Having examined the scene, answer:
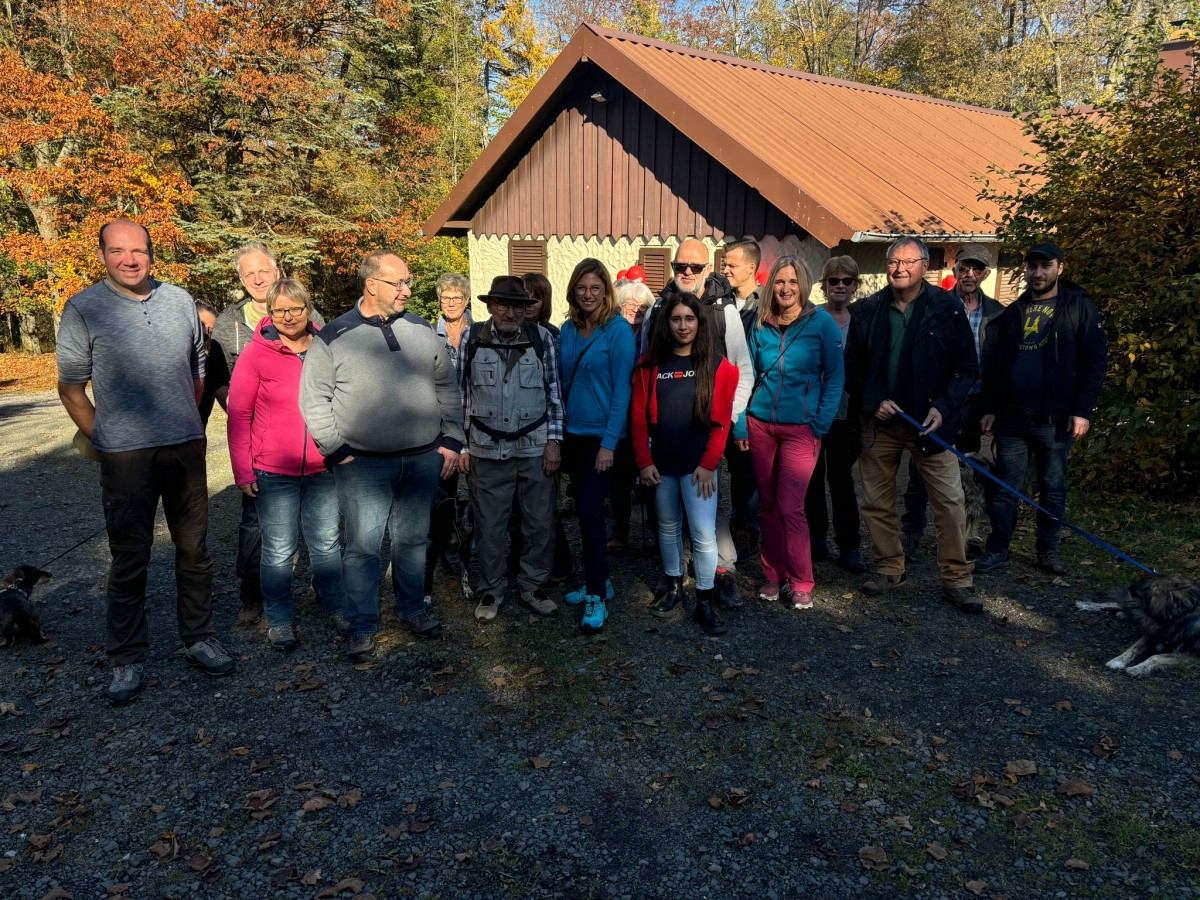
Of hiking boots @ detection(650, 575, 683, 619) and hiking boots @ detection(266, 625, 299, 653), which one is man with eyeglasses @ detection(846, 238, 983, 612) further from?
hiking boots @ detection(266, 625, 299, 653)

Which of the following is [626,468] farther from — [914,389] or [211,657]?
[211,657]

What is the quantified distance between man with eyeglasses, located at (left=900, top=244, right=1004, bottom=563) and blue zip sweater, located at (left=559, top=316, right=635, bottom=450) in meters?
2.27

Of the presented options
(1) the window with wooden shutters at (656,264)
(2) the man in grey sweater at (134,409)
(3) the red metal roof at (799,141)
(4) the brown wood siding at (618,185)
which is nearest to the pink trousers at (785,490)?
(2) the man in grey sweater at (134,409)

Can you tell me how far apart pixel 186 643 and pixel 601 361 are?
109 inches

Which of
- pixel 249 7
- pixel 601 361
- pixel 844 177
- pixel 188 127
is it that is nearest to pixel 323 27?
pixel 249 7

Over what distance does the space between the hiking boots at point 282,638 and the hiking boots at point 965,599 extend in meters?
3.98

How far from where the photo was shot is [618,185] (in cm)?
1215

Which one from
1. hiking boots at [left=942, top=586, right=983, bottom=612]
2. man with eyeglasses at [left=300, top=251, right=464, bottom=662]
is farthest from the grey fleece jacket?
hiking boots at [left=942, top=586, right=983, bottom=612]

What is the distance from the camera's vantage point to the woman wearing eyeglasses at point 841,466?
5602 millimetres

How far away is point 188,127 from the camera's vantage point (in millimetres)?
17719

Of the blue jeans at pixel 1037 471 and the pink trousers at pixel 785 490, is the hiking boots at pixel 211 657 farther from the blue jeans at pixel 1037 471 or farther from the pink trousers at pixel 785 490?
the blue jeans at pixel 1037 471

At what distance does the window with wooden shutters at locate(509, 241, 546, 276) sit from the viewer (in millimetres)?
13422

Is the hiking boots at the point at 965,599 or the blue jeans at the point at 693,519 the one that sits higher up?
the blue jeans at the point at 693,519

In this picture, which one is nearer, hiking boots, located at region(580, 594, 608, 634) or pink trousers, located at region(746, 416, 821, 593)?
hiking boots, located at region(580, 594, 608, 634)
